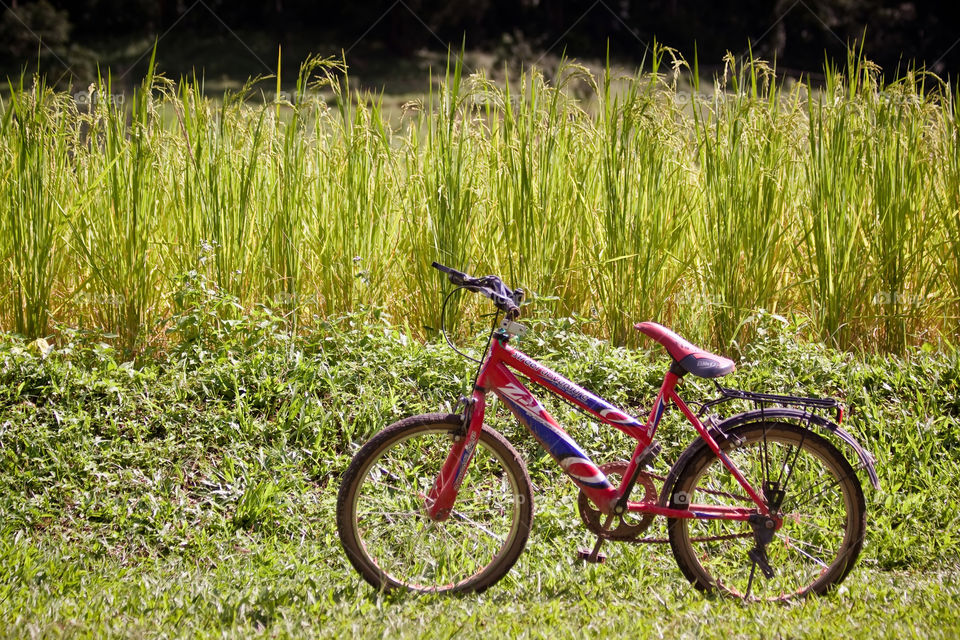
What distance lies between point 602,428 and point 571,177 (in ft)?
4.23

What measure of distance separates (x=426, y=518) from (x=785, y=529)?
1.18 m

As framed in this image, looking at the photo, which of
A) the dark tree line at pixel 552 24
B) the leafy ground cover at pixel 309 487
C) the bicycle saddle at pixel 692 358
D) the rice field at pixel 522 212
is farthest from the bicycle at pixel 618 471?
the dark tree line at pixel 552 24

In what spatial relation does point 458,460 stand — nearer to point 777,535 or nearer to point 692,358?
point 692,358

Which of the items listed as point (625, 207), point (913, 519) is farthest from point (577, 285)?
point (913, 519)

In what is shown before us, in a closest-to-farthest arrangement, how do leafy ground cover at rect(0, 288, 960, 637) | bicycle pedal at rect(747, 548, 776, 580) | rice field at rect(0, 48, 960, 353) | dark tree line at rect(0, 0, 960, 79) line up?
1. leafy ground cover at rect(0, 288, 960, 637)
2. bicycle pedal at rect(747, 548, 776, 580)
3. rice field at rect(0, 48, 960, 353)
4. dark tree line at rect(0, 0, 960, 79)

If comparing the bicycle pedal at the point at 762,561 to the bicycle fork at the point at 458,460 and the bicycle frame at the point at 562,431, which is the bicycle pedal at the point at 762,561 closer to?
the bicycle frame at the point at 562,431

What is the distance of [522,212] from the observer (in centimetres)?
384

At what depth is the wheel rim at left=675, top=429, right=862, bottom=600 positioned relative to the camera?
7.48 feet

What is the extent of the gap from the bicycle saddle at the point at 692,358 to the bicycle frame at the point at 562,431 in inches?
2.7

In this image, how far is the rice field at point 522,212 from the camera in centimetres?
377

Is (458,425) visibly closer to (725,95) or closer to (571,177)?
(571,177)

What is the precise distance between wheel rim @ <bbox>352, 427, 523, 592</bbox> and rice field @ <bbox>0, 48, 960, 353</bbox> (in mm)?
1027

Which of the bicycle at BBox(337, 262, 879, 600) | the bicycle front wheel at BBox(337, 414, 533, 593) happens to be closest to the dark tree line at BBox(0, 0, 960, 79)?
the bicycle front wheel at BBox(337, 414, 533, 593)

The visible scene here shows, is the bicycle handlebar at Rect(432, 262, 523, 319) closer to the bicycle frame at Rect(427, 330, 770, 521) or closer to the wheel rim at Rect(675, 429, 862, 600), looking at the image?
the bicycle frame at Rect(427, 330, 770, 521)
